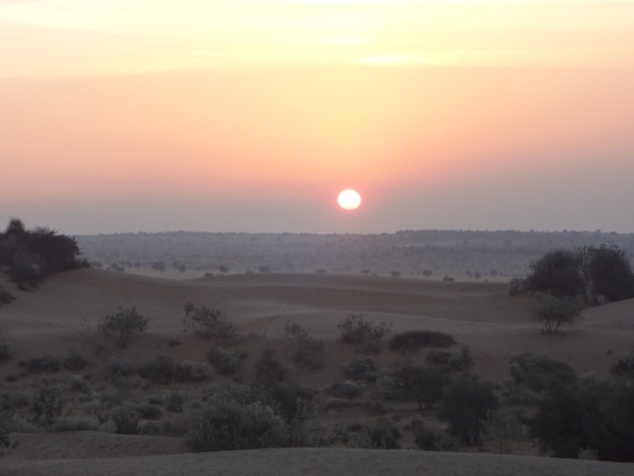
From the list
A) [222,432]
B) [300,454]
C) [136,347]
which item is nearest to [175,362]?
[136,347]

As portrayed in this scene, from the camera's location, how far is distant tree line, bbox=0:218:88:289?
2345 inches

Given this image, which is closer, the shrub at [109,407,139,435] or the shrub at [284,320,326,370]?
the shrub at [109,407,139,435]

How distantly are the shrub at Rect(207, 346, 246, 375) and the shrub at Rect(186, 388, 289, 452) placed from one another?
19225 mm

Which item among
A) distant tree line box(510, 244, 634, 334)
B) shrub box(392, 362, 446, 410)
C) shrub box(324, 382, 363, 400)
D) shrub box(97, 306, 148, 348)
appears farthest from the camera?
distant tree line box(510, 244, 634, 334)

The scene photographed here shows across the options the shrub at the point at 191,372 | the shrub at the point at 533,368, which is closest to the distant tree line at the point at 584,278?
the shrub at the point at 533,368

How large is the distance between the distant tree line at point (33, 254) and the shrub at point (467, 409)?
1448 inches

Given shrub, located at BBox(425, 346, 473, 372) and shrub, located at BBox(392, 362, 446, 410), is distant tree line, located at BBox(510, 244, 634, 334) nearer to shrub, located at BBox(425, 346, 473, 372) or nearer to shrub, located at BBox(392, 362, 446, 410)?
shrub, located at BBox(425, 346, 473, 372)

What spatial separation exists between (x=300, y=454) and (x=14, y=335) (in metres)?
29.6

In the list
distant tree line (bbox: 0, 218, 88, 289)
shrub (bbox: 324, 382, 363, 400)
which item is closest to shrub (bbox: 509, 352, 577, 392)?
shrub (bbox: 324, 382, 363, 400)

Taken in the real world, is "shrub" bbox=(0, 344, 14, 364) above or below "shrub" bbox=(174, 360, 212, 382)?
above

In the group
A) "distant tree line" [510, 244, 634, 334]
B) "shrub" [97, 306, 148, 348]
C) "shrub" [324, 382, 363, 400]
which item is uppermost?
"distant tree line" [510, 244, 634, 334]

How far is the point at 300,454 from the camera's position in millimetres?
17391

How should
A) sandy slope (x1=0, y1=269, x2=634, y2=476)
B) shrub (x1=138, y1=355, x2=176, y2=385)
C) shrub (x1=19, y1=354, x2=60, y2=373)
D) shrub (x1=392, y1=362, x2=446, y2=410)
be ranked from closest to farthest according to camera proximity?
sandy slope (x1=0, y1=269, x2=634, y2=476) < shrub (x1=392, y1=362, x2=446, y2=410) < shrub (x1=138, y1=355, x2=176, y2=385) < shrub (x1=19, y1=354, x2=60, y2=373)

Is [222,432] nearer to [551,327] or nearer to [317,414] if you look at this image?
[317,414]
